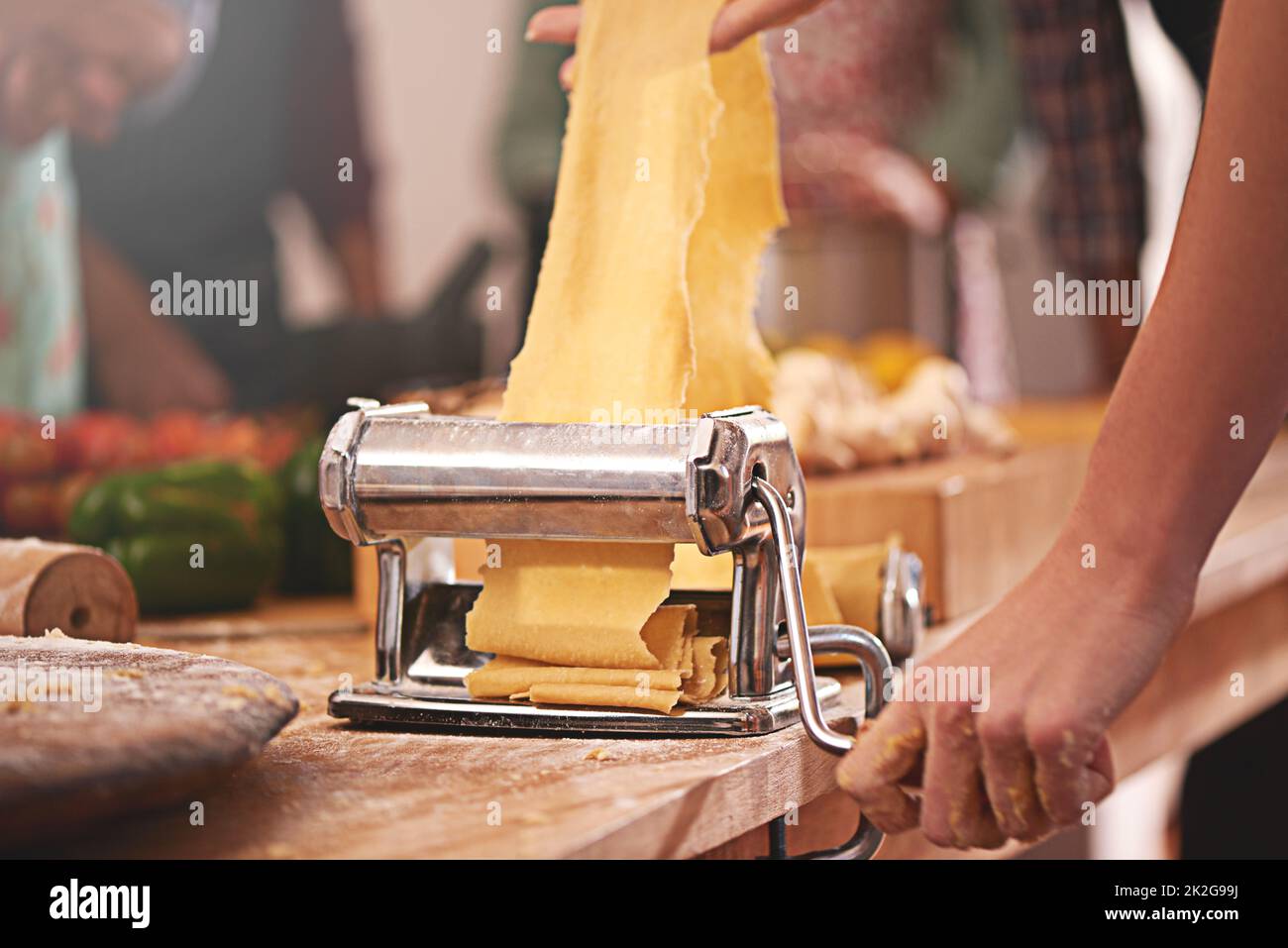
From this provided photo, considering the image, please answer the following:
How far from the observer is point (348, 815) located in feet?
1.96

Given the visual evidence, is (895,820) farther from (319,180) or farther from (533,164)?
(319,180)

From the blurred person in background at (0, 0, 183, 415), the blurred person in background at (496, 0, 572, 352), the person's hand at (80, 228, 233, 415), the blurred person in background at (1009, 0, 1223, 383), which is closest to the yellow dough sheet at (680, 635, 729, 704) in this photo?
the blurred person in background at (1009, 0, 1223, 383)

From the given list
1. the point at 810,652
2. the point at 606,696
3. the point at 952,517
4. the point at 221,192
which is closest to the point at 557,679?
the point at 606,696

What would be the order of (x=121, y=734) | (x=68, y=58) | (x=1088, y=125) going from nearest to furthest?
(x=121, y=734) → (x=1088, y=125) → (x=68, y=58)

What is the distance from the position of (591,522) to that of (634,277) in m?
0.16

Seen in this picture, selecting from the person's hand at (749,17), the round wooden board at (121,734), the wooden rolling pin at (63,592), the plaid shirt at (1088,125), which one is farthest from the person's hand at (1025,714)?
the plaid shirt at (1088,125)

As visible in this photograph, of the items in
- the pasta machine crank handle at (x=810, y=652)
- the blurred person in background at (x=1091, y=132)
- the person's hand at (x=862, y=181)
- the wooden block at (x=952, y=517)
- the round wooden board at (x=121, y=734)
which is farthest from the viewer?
the person's hand at (x=862, y=181)

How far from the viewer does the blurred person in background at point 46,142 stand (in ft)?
8.84

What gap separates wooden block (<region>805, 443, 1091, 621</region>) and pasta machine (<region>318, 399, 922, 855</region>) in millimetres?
392

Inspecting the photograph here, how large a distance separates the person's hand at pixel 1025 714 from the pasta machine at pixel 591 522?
48 mm

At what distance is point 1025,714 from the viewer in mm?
575

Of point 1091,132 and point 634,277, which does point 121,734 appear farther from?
point 1091,132

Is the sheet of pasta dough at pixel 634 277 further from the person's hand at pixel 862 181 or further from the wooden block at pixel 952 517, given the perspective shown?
the person's hand at pixel 862 181
